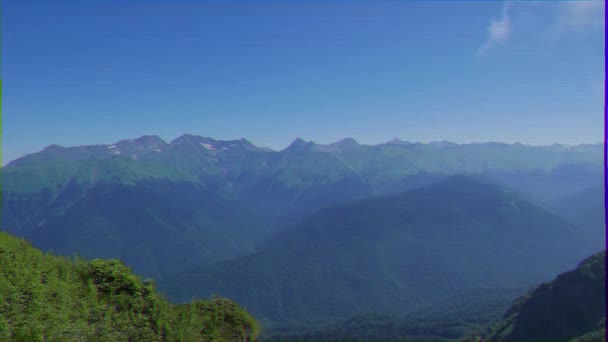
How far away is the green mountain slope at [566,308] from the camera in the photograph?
189 feet

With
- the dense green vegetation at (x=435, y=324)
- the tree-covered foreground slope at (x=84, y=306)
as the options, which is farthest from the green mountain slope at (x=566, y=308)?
the tree-covered foreground slope at (x=84, y=306)

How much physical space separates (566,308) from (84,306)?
218ft

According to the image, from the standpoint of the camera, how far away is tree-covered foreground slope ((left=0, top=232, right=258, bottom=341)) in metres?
9.00

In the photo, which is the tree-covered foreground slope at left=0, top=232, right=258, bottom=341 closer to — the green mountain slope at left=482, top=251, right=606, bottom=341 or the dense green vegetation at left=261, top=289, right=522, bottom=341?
the green mountain slope at left=482, top=251, right=606, bottom=341

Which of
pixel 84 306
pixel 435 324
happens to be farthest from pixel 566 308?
pixel 84 306

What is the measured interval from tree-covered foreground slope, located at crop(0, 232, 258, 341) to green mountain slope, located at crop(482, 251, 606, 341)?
56521 millimetres

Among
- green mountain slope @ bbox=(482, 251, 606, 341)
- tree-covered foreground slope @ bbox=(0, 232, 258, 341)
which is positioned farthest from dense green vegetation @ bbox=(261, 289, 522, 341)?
tree-covered foreground slope @ bbox=(0, 232, 258, 341)

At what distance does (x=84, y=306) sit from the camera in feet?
Result: 32.7

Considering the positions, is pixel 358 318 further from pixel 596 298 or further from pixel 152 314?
pixel 152 314

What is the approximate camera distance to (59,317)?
9320 millimetres

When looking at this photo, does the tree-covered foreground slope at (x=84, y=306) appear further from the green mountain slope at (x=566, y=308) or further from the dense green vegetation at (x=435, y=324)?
the dense green vegetation at (x=435, y=324)

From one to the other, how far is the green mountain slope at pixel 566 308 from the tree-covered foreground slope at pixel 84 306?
5652 cm

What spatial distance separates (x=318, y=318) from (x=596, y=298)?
433 feet

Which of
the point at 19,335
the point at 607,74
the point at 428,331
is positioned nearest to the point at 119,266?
the point at 19,335
